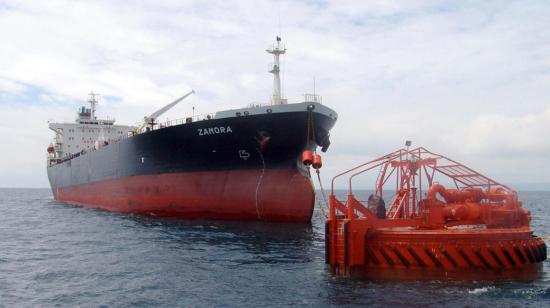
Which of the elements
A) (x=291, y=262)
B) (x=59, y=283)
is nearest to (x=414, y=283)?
(x=291, y=262)

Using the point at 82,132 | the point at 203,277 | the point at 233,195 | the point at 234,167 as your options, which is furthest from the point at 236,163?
the point at 82,132

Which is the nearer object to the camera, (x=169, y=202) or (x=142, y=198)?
(x=169, y=202)

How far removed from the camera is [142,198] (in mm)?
32156

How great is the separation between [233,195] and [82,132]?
1543 inches

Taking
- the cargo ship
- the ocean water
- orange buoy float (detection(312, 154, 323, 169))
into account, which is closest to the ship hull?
the cargo ship

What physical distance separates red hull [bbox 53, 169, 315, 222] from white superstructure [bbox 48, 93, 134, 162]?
3032cm

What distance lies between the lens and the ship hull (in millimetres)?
26547

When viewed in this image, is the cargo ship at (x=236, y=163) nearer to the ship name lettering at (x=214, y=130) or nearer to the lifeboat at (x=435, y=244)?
the ship name lettering at (x=214, y=130)

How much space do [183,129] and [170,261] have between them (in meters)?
12.9

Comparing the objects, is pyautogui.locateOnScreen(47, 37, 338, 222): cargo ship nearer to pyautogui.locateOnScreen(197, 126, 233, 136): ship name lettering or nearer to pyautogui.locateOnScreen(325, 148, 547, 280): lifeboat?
pyautogui.locateOnScreen(197, 126, 233, 136): ship name lettering

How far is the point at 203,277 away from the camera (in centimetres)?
1482

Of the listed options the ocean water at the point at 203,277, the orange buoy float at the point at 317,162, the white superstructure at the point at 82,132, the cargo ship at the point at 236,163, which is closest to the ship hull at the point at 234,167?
the cargo ship at the point at 236,163

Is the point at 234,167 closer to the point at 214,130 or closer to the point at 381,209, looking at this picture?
the point at 214,130

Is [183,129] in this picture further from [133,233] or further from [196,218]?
[133,233]
